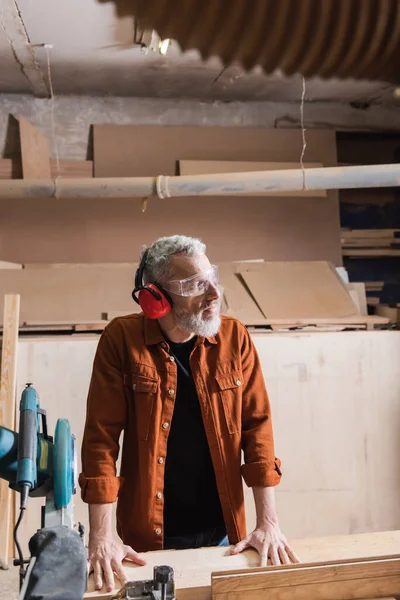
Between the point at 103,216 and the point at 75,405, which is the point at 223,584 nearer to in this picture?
the point at 75,405

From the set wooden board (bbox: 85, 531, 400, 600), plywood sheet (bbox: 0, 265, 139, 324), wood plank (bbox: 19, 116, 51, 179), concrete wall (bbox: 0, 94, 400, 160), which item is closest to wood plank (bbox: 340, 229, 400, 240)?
concrete wall (bbox: 0, 94, 400, 160)

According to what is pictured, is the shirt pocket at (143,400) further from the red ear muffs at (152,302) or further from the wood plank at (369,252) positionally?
the wood plank at (369,252)

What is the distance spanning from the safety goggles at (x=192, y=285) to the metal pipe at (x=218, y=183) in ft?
5.58

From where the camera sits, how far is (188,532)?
178cm

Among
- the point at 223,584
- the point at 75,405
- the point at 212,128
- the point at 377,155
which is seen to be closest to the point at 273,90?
the point at 212,128

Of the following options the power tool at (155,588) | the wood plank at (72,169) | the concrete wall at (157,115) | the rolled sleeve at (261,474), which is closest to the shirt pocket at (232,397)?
the rolled sleeve at (261,474)

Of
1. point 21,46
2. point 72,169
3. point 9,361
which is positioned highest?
point 21,46

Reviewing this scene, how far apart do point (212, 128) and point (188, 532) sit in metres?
3.21

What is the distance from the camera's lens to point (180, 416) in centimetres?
177

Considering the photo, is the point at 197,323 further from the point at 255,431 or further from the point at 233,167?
the point at 233,167

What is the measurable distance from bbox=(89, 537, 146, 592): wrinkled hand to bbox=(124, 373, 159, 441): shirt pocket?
34cm

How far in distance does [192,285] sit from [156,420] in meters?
0.44

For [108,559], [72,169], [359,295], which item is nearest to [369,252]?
[359,295]

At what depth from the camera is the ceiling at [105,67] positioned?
9.59 ft
